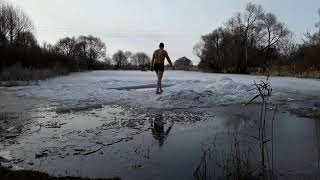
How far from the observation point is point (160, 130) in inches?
287

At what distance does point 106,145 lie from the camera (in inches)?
237

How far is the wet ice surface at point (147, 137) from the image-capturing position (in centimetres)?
491

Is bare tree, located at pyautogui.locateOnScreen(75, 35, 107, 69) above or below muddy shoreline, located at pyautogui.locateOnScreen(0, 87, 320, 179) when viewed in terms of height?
above

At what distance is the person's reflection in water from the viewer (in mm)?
6582

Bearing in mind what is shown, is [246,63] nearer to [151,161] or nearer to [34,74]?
[34,74]

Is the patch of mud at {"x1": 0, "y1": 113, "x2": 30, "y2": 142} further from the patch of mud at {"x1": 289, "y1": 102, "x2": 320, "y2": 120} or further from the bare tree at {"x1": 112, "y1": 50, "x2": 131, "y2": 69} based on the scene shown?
the bare tree at {"x1": 112, "y1": 50, "x2": 131, "y2": 69}

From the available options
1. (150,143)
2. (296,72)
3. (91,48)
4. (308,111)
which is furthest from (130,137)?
(91,48)

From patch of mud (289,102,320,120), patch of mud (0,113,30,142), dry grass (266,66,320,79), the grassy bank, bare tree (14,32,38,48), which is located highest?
bare tree (14,32,38,48)

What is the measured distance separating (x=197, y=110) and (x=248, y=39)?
4985cm

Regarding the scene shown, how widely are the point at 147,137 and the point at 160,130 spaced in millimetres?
691

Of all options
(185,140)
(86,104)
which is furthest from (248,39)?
(185,140)

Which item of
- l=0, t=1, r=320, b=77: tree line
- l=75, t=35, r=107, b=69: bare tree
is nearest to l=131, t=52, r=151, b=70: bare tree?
l=75, t=35, r=107, b=69: bare tree

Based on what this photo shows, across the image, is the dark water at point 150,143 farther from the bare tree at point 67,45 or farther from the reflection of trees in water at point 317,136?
the bare tree at point 67,45

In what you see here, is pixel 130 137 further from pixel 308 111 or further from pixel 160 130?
pixel 308 111
